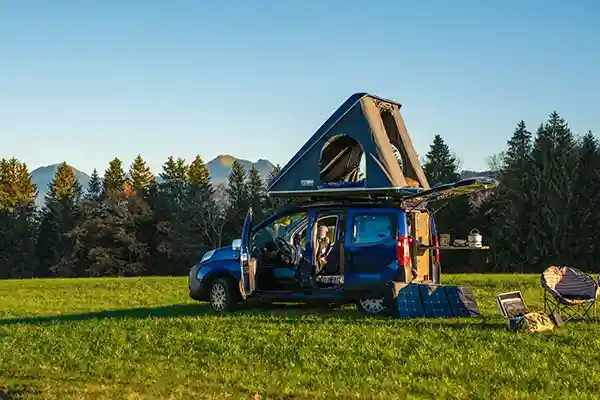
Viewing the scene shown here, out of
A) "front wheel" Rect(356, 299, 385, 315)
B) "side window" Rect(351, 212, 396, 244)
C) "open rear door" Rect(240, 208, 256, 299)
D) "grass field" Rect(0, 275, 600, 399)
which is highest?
"side window" Rect(351, 212, 396, 244)

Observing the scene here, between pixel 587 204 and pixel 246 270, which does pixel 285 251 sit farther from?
pixel 587 204

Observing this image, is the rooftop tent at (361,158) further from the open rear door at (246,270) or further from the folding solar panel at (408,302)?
the folding solar panel at (408,302)

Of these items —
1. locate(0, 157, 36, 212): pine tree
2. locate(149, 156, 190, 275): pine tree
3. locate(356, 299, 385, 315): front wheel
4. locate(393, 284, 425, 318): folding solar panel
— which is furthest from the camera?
locate(0, 157, 36, 212): pine tree

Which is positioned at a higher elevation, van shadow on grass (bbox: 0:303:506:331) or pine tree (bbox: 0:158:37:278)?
pine tree (bbox: 0:158:37:278)

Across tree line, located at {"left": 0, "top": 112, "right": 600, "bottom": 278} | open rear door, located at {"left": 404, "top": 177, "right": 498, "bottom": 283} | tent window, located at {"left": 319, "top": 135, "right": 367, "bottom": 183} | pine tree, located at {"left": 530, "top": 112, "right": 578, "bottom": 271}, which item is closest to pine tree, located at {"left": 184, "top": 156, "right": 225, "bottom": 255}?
tree line, located at {"left": 0, "top": 112, "right": 600, "bottom": 278}

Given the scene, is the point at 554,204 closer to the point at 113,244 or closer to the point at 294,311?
the point at 113,244

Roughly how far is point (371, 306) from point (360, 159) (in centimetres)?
345

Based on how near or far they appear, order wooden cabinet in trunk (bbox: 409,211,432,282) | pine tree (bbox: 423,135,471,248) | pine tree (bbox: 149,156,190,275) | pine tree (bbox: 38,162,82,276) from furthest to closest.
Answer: pine tree (bbox: 38,162,82,276) → pine tree (bbox: 149,156,190,275) → pine tree (bbox: 423,135,471,248) → wooden cabinet in trunk (bbox: 409,211,432,282)

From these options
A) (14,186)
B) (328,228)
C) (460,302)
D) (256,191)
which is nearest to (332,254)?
(328,228)

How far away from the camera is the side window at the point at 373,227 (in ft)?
41.1

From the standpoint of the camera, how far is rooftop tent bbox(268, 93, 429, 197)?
13.0 meters

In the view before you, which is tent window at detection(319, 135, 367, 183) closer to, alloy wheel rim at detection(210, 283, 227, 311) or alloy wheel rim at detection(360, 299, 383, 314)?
alloy wheel rim at detection(360, 299, 383, 314)

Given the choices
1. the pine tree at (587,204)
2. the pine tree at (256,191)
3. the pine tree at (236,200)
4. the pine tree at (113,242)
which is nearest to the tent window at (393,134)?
the pine tree at (587,204)

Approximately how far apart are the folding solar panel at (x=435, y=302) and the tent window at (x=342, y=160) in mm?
2809
